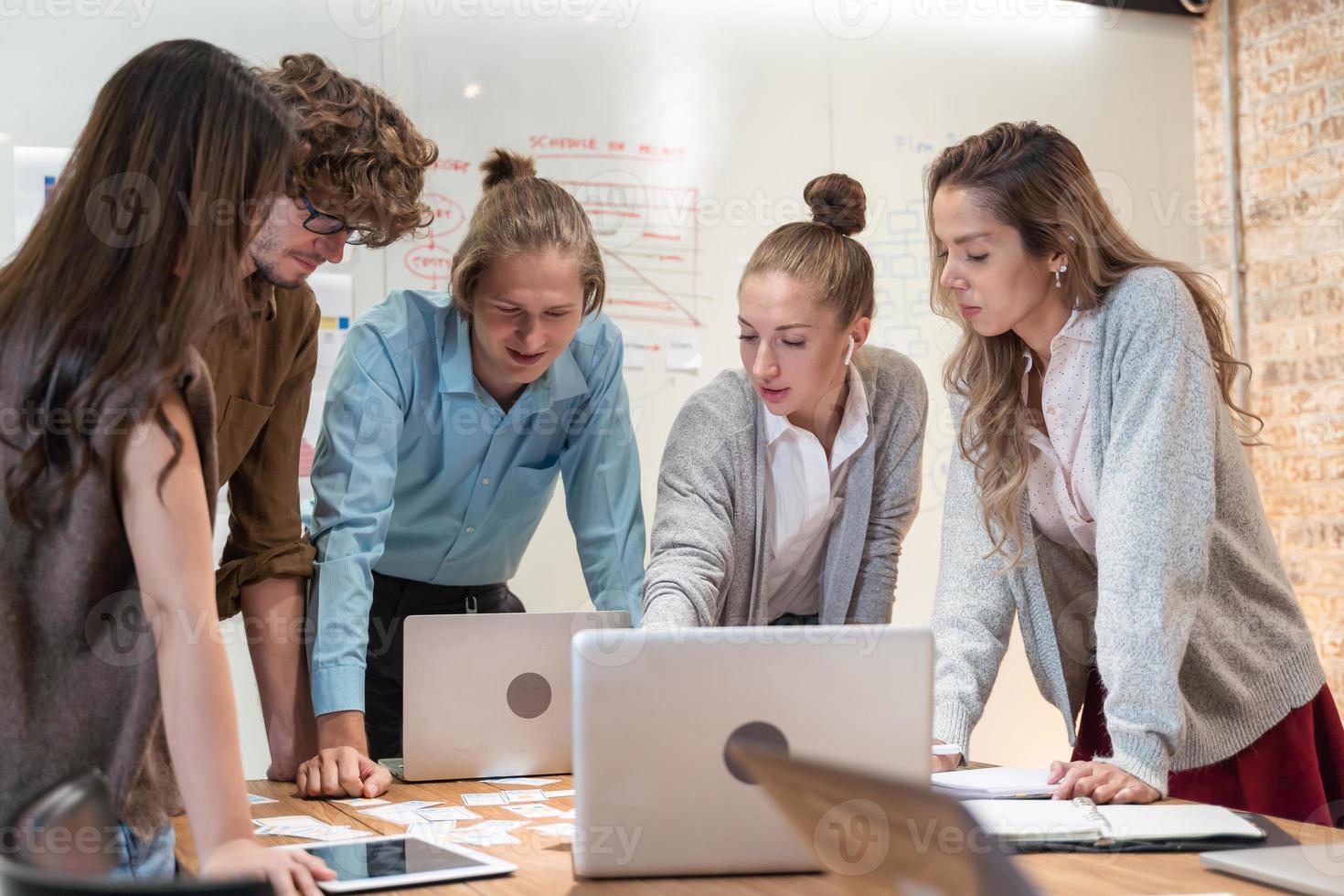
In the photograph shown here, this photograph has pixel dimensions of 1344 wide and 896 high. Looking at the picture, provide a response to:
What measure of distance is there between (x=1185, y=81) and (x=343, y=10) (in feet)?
8.42

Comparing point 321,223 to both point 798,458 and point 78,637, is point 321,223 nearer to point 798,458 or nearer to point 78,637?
point 78,637

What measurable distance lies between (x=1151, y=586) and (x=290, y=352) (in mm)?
1178

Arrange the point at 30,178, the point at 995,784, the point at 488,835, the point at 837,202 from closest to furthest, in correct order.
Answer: the point at 488,835
the point at 995,784
the point at 837,202
the point at 30,178

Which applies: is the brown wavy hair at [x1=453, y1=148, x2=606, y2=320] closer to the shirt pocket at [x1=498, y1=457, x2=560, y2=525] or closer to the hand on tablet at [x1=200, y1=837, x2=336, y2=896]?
the shirt pocket at [x1=498, y1=457, x2=560, y2=525]

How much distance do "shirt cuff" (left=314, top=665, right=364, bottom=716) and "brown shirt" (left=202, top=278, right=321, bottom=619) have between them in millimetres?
165

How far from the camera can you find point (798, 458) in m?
1.96

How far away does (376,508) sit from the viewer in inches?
69.7

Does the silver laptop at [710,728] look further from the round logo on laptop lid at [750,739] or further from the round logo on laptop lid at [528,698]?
the round logo on laptop lid at [528,698]

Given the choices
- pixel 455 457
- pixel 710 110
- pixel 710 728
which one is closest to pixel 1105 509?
pixel 710 728

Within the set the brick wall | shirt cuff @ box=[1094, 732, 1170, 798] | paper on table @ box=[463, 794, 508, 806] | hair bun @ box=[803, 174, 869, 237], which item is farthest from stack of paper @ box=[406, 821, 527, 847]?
the brick wall

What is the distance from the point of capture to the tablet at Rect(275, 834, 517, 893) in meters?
1.02

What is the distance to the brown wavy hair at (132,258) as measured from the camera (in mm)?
968

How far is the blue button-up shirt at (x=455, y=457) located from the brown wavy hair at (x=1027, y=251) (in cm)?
57

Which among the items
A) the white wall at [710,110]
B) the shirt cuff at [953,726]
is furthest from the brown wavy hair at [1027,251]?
the white wall at [710,110]
